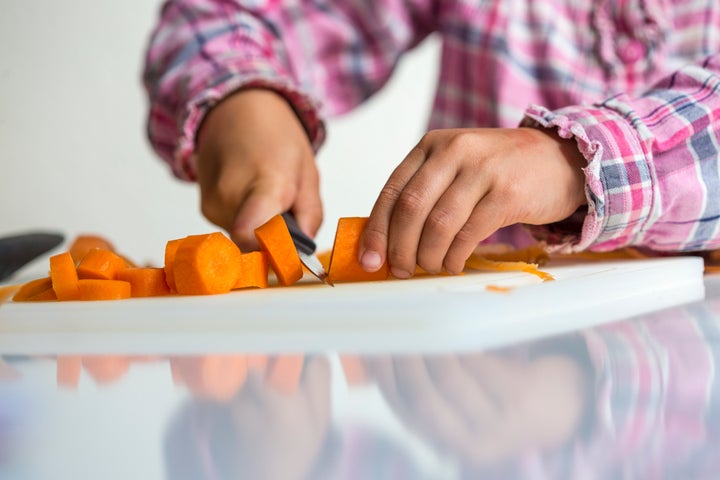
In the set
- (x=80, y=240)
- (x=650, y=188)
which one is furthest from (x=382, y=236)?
(x=80, y=240)

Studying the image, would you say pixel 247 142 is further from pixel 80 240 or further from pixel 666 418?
pixel 666 418

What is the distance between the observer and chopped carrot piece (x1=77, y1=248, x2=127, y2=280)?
65 centimetres

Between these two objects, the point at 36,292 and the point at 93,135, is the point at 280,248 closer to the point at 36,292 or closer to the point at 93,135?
the point at 36,292

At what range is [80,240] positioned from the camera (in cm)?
99

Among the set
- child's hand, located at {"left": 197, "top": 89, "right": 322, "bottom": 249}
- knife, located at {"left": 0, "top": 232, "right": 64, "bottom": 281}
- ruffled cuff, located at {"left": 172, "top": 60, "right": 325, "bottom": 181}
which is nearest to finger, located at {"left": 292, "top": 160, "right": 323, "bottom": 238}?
child's hand, located at {"left": 197, "top": 89, "right": 322, "bottom": 249}

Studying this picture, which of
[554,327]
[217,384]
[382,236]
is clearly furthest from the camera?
[382,236]

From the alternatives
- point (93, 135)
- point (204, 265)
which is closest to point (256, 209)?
point (204, 265)

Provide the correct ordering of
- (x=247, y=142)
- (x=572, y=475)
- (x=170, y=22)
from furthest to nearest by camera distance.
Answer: (x=170, y=22) → (x=247, y=142) → (x=572, y=475)

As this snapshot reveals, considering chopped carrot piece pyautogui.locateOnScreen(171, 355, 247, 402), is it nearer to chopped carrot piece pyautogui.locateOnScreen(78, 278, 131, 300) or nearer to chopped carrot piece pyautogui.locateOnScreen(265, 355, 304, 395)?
chopped carrot piece pyautogui.locateOnScreen(265, 355, 304, 395)

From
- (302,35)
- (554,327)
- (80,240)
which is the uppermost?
(302,35)

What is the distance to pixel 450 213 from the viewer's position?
2.07 ft

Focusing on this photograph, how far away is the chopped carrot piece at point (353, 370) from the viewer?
40 cm

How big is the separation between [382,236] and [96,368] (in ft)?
0.82

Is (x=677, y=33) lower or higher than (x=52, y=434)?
higher
